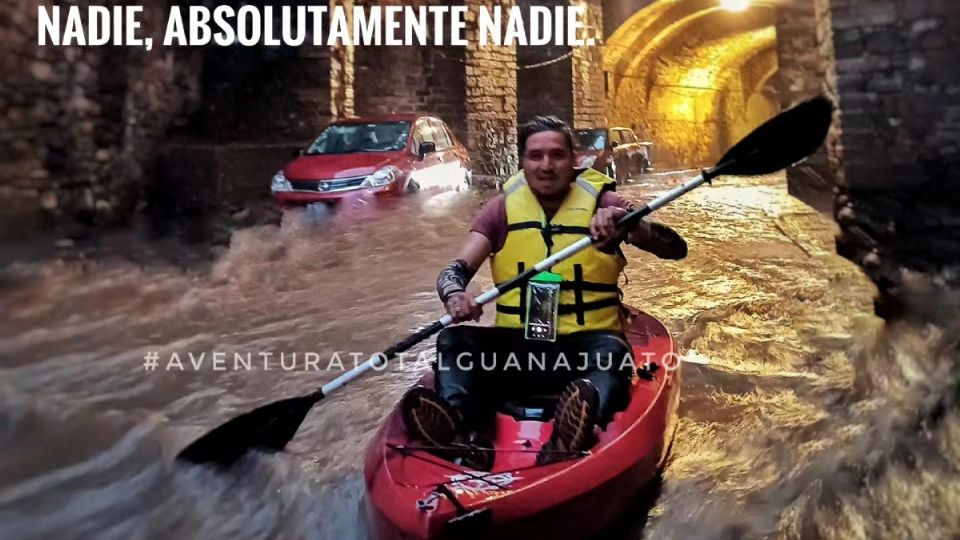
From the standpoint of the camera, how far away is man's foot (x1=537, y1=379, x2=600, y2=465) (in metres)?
1.84

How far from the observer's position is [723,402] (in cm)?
295

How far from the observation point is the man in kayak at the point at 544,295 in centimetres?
206

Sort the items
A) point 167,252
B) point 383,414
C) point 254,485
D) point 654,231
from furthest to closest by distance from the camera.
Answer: point 167,252
point 383,414
point 254,485
point 654,231

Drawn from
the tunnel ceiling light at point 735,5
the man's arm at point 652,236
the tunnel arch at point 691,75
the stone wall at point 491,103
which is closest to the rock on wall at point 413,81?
the stone wall at point 491,103

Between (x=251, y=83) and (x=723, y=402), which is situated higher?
(x=251, y=83)

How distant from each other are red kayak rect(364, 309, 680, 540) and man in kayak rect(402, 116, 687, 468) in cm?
9

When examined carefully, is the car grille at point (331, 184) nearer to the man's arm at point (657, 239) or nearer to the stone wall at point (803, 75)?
the man's arm at point (657, 239)

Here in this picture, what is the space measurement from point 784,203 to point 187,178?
4749 mm

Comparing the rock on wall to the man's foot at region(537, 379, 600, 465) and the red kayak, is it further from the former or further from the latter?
the man's foot at region(537, 379, 600, 465)

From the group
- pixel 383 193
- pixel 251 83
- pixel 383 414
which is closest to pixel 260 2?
pixel 251 83

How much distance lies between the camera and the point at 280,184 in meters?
5.20

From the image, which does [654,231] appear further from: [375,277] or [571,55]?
[571,55]

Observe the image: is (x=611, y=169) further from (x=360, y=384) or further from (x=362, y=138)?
(x=360, y=384)

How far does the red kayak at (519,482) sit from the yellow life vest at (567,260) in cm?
26
